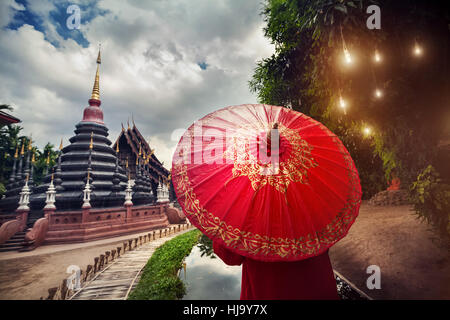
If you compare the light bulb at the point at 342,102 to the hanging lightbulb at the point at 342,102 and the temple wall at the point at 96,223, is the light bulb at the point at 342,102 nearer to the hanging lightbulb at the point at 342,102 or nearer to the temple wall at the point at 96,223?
the hanging lightbulb at the point at 342,102

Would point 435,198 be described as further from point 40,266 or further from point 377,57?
point 40,266

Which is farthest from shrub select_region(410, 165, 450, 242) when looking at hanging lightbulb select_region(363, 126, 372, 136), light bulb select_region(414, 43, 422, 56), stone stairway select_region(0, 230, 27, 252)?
stone stairway select_region(0, 230, 27, 252)

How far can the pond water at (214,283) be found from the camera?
15.9ft

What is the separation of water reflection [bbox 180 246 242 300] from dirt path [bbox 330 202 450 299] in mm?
3293

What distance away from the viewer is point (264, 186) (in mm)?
1264

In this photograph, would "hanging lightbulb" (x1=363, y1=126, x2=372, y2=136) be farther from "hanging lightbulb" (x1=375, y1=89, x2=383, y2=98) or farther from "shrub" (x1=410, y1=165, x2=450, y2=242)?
"shrub" (x1=410, y1=165, x2=450, y2=242)

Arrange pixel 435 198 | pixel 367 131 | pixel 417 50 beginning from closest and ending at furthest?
1. pixel 435 198
2. pixel 417 50
3. pixel 367 131

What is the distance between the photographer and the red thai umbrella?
118 centimetres

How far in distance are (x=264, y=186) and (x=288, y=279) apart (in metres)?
0.65

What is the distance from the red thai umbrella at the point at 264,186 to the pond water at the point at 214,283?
14.0 ft

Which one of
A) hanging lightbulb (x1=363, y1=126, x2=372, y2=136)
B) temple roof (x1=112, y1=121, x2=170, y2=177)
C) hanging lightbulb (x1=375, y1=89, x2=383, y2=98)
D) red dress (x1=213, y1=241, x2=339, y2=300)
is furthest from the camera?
temple roof (x1=112, y1=121, x2=170, y2=177)

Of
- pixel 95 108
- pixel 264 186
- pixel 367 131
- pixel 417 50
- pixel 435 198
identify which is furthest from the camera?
pixel 95 108

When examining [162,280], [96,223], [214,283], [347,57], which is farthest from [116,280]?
[347,57]

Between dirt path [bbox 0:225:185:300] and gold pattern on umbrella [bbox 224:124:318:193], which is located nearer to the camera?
gold pattern on umbrella [bbox 224:124:318:193]
